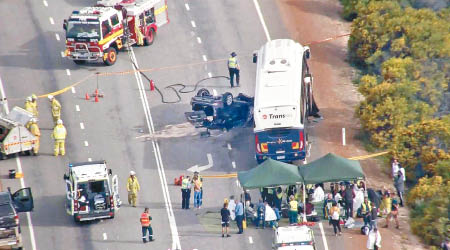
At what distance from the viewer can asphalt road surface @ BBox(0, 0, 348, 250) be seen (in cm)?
5453

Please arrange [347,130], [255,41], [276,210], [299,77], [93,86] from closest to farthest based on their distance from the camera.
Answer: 1. [276,210]
2. [299,77]
3. [347,130]
4. [93,86]
5. [255,41]

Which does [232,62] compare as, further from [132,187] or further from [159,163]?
[132,187]

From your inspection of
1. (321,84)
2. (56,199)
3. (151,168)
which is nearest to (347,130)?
(321,84)

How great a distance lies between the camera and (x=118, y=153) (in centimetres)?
6103

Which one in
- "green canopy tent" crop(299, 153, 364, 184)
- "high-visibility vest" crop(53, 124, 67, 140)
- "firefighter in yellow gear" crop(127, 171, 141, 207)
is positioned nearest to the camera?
"green canopy tent" crop(299, 153, 364, 184)

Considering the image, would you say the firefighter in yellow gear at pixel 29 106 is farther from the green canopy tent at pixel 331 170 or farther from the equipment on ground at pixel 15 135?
the green canopy tent at pixel 331 170

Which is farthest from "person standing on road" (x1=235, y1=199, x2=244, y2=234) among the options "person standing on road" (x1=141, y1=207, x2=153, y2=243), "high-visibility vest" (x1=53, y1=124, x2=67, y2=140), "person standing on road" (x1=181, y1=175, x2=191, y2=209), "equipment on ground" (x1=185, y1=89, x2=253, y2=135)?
"high-visibility vest" (x1=53, y1=124, x2=67, y2=140)

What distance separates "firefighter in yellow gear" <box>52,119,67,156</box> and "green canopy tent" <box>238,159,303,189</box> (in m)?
9.43

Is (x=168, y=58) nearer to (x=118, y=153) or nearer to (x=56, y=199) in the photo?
(x=118, y=153)

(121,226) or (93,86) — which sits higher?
(93,86)

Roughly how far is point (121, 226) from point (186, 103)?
11856 mm

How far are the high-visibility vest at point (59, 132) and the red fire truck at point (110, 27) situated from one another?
319 inches

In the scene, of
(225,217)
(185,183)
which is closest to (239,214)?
(225,217)

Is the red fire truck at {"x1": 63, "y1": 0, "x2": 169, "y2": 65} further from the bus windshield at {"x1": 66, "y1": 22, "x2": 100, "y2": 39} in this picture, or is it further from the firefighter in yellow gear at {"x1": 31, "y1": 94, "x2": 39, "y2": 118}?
the firefighter in yellow gear at {"x1": 31, "y1": 94, "x2": 39, "y2": 118}
